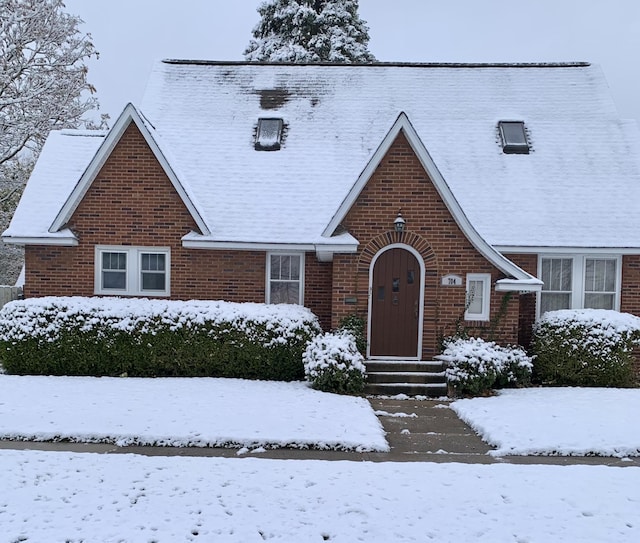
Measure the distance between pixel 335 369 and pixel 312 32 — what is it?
2288 cm

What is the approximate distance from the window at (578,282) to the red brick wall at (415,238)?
5.65 feet

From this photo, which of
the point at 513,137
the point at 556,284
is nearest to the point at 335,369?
the point at 556,284

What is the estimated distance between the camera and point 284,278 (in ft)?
40.8

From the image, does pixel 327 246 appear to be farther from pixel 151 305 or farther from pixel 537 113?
Answer: pixel 537 113

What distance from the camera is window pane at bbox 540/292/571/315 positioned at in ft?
40.7

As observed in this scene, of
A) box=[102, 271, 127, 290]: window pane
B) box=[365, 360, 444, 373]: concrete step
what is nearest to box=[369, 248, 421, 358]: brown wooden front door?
box=[365, 360, 444, 373]: concrete step

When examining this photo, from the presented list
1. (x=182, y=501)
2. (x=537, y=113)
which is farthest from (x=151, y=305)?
(x=537, y=113)

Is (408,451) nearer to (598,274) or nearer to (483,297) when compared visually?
(483,297)

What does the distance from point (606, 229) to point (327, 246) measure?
20.9 ft

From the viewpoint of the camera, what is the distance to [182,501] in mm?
5320

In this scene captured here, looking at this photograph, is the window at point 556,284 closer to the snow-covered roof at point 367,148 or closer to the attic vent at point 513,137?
the snow-covered roof at point 367,148

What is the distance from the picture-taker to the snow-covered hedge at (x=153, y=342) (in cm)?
1057

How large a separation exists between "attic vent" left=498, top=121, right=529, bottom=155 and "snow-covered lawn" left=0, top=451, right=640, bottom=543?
9.43 metres

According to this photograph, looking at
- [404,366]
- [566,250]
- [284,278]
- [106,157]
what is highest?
[106,157]
